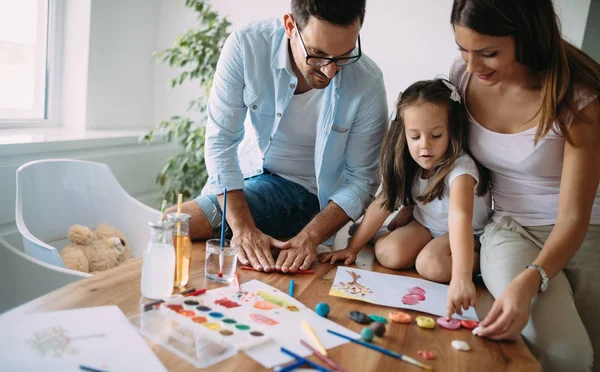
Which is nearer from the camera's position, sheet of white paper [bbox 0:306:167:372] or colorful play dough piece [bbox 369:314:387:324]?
sheet of white paper [bbox 0:306:167:372]

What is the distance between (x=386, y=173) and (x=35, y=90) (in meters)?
1.78

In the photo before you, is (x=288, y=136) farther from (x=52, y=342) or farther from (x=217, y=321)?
(x=52, y=342)

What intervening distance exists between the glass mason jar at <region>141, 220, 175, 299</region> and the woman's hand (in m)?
0.62

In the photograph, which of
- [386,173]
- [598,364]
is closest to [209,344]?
[386,173]

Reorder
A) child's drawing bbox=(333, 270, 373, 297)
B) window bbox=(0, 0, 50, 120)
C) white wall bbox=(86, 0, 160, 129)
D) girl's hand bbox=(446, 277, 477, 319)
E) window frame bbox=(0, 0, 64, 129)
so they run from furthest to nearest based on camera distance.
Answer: white wall bbox=(86, 0, 160, 129) → window frame bbox=(0, 0, 64, 129) → window bbox=(0, 0, 50, 120) → child's drawing bbox=(333, 270, 373, 297) → girl's hand bbox=(446, 277, 477, 319)

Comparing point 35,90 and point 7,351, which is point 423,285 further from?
point 35,90

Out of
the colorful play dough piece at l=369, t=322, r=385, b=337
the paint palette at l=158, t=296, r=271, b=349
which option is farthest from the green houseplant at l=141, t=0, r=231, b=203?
the colorful play dough piece at l=369, t=322, r=385, b=337

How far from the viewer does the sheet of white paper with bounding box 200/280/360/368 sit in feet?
3.03

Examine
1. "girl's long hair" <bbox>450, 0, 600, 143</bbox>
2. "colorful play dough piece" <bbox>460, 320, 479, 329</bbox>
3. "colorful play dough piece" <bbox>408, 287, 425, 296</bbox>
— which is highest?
"girl's long hair" <bbox>450, 0, 600, 143</bbox>

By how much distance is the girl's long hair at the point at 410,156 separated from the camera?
4.99 ft

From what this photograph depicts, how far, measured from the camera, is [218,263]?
1245 millimetres

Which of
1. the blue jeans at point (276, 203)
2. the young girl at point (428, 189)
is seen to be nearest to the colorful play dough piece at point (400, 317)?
the young girl at point (428, 189)

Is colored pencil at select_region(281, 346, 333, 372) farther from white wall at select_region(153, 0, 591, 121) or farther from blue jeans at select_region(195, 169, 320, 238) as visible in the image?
white wall at select_region(153, 0, 591, 121)

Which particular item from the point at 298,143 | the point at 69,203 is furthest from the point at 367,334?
the point at 69,203
